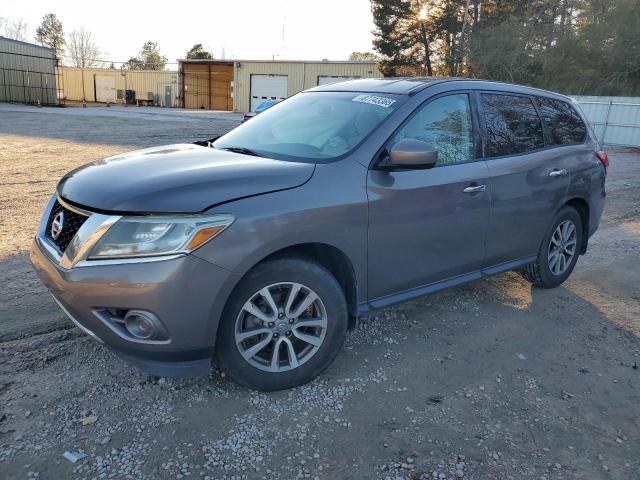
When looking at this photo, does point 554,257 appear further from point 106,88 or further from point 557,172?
point 106,88

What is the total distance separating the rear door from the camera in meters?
4.04

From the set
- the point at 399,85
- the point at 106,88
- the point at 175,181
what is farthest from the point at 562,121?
the point at 106,88

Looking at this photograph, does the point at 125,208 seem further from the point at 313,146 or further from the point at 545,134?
the point at 545,134

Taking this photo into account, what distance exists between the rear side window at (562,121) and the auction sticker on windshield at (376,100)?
1.83m

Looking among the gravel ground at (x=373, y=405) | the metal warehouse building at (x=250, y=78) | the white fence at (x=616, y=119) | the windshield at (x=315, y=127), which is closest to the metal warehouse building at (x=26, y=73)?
the metal warehouse building at (x=250, y=78)

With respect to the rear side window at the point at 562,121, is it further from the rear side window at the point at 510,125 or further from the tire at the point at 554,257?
the tire at the point at 554,257

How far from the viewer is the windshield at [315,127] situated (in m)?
3.40

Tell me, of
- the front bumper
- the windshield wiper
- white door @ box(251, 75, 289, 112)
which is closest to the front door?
the windshield wiper

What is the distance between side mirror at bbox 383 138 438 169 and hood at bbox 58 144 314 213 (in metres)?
0.53

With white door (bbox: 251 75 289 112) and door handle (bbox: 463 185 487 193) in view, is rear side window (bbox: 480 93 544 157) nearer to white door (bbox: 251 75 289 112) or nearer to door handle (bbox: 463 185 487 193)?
door handle (bbox: 463 185 487 193)

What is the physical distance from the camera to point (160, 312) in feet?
8.39

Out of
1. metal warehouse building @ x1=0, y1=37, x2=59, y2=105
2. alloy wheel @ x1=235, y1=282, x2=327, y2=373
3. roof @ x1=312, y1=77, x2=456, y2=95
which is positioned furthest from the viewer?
metal warehouse building @ x1=0, y1=37, x2=59, y2=105

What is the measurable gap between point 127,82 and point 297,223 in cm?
5700

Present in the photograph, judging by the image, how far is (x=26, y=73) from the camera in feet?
129
